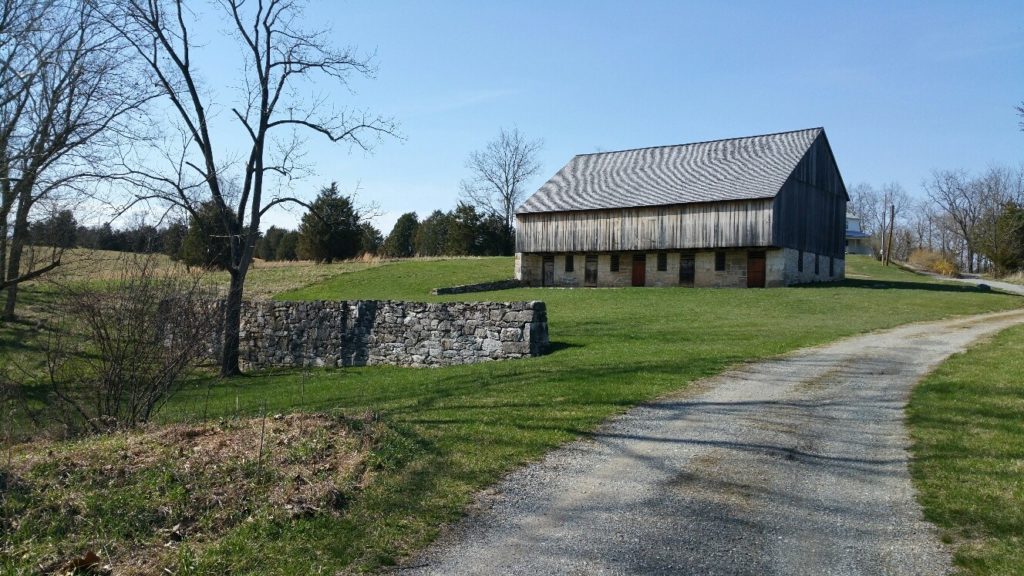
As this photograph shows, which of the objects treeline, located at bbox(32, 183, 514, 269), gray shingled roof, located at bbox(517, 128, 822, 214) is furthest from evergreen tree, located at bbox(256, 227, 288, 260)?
gray shingled roof, located at bbox(517, 128, 822, 214)

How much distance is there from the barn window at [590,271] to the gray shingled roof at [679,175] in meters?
3.15

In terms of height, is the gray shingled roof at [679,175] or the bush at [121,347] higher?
the gray shingled roof at [679,175]

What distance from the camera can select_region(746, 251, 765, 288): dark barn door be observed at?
39438mm

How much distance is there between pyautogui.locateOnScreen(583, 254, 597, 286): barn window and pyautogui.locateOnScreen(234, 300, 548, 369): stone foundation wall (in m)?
25.0

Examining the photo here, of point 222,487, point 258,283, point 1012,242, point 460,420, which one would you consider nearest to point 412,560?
point 222,487

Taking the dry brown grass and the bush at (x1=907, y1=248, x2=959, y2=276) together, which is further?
the bush at (x1=907, y1=248, x2=959, y2=276)

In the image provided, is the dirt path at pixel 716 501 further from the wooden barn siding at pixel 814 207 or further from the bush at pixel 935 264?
the bush at pixel 935 264

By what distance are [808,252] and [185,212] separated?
1364 inches

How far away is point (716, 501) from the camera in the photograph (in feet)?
21.3

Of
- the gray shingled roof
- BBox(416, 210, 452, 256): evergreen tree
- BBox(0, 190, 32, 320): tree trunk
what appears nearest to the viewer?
BBox(0, 190, 32, 320): tree trunk

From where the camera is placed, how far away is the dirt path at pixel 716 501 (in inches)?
207

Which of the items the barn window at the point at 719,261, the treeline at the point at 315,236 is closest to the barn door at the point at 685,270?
the barn window at the point at 719,261

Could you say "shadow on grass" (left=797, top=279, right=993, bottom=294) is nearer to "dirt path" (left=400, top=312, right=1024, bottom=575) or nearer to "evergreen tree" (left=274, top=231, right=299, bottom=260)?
"dirt path" (left=400, top=312, right=1024, bottom=575)

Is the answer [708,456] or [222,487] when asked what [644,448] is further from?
[222,487]
